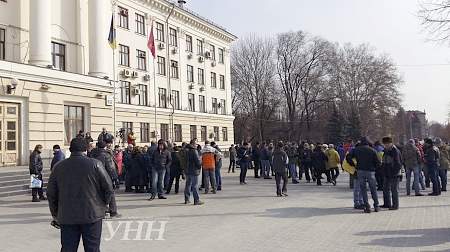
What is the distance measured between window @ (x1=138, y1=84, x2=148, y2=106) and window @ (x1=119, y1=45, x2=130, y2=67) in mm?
2521

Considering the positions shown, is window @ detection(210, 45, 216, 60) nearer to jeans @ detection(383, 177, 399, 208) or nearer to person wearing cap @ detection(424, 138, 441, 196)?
person wearing cap @ detection(424, 138, 441, 196)

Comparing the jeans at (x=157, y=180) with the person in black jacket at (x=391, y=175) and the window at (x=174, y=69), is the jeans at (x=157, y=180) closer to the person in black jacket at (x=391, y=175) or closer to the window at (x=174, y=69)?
the person in black jacket at (x=391, y=175)

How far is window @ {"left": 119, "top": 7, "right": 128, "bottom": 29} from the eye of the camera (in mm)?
39750

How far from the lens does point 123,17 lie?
1582 inches

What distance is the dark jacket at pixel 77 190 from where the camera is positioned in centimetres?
535

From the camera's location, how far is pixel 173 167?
17.5 metres

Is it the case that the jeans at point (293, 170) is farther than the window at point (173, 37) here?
No

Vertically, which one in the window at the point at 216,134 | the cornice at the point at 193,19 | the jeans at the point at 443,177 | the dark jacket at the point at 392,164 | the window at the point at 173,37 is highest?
the cornice at the point at 193,19

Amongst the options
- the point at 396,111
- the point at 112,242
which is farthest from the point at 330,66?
the point at 112,242

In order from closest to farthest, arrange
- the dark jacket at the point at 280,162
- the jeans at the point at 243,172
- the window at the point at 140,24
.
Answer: the dark jacket at the point at 280,162 → the jeans at the point at 243,172 → the window at the point at 140,24

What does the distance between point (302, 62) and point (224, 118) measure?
18124 millimetres

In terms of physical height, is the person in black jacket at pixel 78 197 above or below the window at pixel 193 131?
below

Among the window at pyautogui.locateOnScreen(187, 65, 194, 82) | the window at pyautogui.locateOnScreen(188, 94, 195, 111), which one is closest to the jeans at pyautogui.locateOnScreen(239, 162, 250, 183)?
the window at pyautogui.locateOnScreen(188, 94, 195, 111)

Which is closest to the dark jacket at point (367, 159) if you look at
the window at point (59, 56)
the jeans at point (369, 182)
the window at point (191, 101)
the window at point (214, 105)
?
the jeans at point (369, 182)
